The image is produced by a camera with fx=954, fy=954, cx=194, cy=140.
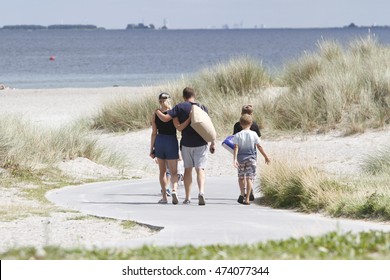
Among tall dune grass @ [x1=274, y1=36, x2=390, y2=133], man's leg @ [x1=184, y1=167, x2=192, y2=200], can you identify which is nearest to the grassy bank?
man's leg @ [x1=184, y1=167, x2=192, y2=200]

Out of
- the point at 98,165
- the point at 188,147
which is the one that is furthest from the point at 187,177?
the point at 98,165

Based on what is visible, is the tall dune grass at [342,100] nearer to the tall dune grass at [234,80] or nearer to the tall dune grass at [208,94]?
the tall dune grass at [208,94]

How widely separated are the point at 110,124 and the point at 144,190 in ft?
35.0

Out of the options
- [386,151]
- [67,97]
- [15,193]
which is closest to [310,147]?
[386,151]

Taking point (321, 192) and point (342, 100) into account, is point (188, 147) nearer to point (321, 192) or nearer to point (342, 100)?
point (321, 192)

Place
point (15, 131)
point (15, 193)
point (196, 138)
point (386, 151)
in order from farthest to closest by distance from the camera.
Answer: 1. point (15, 131)
2. point (386, 151)
3. point (15, 193)
4. point (196, 138)

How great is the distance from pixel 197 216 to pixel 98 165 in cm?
714

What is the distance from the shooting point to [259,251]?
755 centimetres

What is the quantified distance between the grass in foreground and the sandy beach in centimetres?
104

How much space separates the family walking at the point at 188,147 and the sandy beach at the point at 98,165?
105cm

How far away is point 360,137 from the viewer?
21.3m

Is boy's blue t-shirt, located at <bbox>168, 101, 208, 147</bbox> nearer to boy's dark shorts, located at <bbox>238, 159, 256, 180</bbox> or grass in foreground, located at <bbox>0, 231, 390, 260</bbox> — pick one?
boy's dark shorts, located at <bbox>238, 159, 256, 180</bbox>

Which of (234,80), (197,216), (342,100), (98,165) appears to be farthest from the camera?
(234,80)

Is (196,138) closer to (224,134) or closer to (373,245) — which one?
(373,245)
